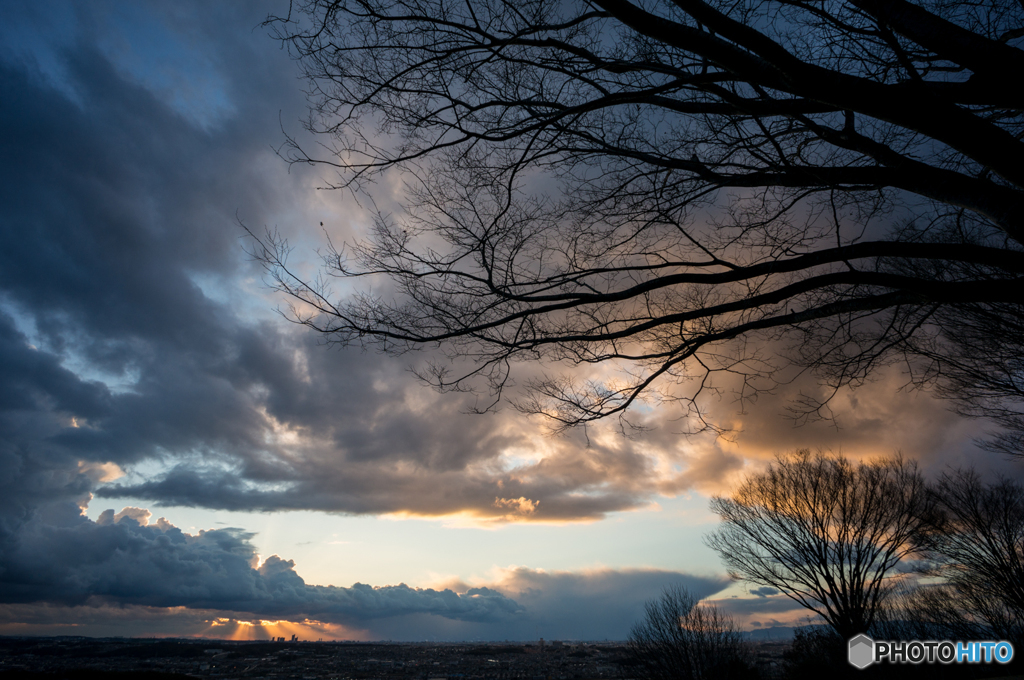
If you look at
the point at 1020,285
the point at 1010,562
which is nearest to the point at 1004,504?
the point at 1010,562

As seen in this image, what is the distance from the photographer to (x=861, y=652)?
12.3 m

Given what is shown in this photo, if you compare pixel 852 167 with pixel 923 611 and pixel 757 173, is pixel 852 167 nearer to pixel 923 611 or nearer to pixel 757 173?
pixel 757 173

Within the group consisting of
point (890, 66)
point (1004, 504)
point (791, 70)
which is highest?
point (890, 66)

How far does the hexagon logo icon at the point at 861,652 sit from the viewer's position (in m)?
11.4

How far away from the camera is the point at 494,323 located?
15.1 feet

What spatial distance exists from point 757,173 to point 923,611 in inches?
921

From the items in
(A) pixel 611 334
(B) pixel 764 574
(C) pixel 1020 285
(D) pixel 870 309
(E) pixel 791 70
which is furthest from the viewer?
(B) pixel 764 574

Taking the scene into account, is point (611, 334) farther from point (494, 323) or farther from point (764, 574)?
point (764, 574)

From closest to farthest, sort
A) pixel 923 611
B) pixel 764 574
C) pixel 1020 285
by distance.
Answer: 1. pixel 1020 285
2. pixel 764 574
3. pixel 923 611

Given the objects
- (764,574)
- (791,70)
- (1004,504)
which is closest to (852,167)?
(791,70)

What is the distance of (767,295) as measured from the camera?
4.38 m

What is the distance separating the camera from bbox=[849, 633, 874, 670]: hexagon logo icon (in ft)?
37.4

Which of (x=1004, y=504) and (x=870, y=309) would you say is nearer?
(x=870, y=309)

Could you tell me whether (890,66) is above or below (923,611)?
above
